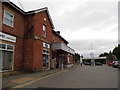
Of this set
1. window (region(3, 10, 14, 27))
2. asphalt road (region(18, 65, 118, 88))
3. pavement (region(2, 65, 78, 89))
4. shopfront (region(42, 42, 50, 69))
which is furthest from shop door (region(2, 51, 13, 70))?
shopfront (region(42, 42, 50, 69))

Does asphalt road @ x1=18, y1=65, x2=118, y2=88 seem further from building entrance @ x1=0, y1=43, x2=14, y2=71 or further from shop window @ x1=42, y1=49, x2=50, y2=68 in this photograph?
shop window @ x1=42, y1=49, x2=50, y2=68

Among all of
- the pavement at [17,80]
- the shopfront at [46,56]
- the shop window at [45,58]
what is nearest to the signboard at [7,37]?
the pavement at [17,80]

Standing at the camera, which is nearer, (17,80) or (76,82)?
(76,82)

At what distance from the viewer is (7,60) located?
1208 cm

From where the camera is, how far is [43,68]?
16.3 m

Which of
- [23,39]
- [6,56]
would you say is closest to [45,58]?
[23,39]

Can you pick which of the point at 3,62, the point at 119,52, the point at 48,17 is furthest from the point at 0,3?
the point at 119,52

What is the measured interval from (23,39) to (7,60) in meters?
3.72

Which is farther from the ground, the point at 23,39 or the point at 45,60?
the point at 23,39

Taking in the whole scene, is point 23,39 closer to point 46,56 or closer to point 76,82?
point 46,56

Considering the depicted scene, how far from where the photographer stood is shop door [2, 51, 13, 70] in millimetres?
11523

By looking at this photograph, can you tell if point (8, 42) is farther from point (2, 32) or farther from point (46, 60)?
point (46, 60)

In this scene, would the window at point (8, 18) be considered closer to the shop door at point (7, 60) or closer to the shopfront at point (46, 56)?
the shop door at point (7, 60)

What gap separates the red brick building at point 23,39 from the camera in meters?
11.9
